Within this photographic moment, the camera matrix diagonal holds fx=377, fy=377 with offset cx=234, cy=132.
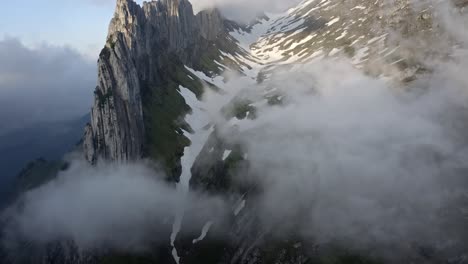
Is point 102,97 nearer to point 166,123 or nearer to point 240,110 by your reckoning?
point 166,123

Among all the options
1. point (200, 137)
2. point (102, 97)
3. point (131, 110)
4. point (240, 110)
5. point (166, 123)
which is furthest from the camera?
point (240, 110)

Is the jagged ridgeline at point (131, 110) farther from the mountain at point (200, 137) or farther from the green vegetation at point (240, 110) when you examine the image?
the green vegetation at point (240, 110)

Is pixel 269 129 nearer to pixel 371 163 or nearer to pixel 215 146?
pixel 215 146

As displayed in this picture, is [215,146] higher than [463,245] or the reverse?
higher

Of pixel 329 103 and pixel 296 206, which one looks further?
pixel 329 103

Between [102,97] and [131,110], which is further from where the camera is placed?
[102,97]

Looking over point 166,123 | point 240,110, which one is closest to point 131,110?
point 166,123

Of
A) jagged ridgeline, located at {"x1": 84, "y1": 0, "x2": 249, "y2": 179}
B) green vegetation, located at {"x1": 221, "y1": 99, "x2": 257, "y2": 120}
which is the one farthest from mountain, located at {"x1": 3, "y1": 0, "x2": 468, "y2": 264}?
green vegetation, located at {"x1": 221, "y1": 99, "x2": 257, "y2": 120}

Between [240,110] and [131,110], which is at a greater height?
[131,110]

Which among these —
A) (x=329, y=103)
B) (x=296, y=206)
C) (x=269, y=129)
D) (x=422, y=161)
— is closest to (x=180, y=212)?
(x=296, y=206)

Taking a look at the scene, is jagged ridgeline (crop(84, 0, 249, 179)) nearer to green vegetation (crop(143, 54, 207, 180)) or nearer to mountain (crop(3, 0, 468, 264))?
green vegetation (crop(143, 54, 207, 180))

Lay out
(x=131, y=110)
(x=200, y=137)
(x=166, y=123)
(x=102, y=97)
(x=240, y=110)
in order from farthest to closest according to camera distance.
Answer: (x=240, y=110)
(x=200, y=137)
(x=166, y=123)
(x=102, y=97)
(x=131, y=110)
